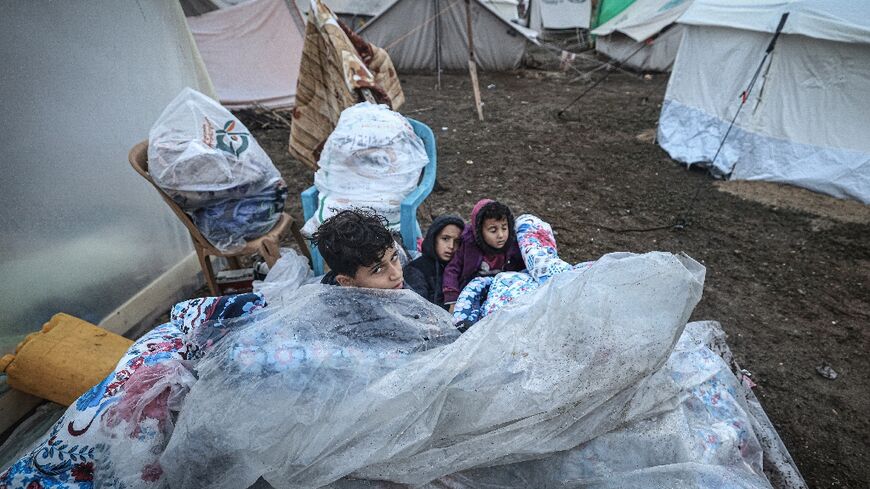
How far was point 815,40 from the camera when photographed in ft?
16.3

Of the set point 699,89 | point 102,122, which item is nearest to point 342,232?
point 102,122

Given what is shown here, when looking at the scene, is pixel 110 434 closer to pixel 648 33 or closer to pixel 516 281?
pixel 516 281

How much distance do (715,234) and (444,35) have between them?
28.4ft

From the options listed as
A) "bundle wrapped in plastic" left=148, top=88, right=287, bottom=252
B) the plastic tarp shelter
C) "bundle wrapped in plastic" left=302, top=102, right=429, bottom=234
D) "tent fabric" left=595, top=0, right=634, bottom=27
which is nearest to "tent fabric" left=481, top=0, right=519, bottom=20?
"tent fabric" left=595, top=0, right=634, bottom=27

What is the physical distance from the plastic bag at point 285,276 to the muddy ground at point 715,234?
1.78 meters

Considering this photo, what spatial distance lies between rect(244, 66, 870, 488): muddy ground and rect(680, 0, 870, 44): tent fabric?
5.60 ft

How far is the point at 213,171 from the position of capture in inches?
102

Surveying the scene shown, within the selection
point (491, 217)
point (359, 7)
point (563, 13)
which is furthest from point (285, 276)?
point (563, 13)

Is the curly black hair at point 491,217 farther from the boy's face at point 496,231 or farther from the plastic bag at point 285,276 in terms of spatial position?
the plastic bag at point 285,276

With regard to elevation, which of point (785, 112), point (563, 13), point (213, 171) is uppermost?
point (213, 171)

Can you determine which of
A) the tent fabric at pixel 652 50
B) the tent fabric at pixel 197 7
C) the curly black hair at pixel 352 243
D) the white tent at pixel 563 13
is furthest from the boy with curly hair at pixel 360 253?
the white tent at pixel 563 13

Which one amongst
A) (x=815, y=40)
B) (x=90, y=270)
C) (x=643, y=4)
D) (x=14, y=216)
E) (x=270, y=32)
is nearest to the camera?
(x=14, y=216)

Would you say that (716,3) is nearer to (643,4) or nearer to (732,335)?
(732,335)

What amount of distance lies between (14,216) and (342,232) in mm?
1971
